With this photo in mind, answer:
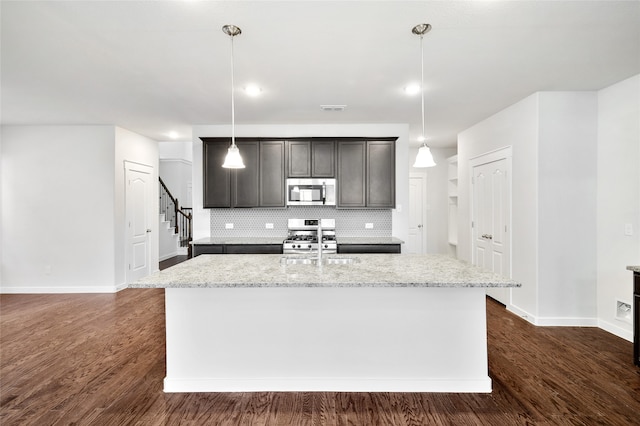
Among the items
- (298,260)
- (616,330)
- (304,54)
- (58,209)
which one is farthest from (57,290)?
(616,330)

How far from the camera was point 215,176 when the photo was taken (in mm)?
4977

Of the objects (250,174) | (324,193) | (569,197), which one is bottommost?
(569,197)

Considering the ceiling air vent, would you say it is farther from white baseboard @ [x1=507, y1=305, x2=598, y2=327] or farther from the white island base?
white baseboard @ [x1=507, y1=305, x2=598, y2=327]

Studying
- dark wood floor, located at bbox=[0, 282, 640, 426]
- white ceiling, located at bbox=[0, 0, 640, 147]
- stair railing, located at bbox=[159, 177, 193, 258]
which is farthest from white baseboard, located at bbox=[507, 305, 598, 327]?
stair railing, located at bbox=[159, 177, 193, 258]

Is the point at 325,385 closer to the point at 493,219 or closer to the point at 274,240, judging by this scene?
the point at 274,240

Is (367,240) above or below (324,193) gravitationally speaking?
below

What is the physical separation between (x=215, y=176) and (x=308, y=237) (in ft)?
5.49

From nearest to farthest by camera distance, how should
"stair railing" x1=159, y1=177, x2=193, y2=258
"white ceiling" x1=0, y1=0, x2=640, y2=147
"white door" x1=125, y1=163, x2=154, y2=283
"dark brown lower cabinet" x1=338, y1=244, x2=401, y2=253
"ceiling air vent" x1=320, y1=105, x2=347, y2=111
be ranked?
"white ceiling" x1=0, y1=0, x2=640, y2=147
"ceiling air vent" x1=320, y1=105, x2=347, y2=111
"dark brown lower cabinet" x1=338, y1=244, x2=401, y2=253
"white door" x1=125, y1=163, x2=154, y2=283
"stair railing" x1=159, y1=177, x2=193, y2=258

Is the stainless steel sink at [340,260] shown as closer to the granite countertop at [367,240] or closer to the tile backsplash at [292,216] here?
the granite countertop at [367,240]

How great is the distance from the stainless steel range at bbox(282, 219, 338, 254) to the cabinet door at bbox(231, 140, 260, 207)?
2.35ft

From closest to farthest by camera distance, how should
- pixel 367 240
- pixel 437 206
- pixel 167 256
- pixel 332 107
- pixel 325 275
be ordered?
pixel 325 275, pixel 332 107, pixel 367 240, pixel 437 206, pixel 167 256

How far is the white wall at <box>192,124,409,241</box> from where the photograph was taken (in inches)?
202

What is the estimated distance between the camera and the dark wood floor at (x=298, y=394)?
213cm

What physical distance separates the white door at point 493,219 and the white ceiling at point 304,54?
93 centimetres
